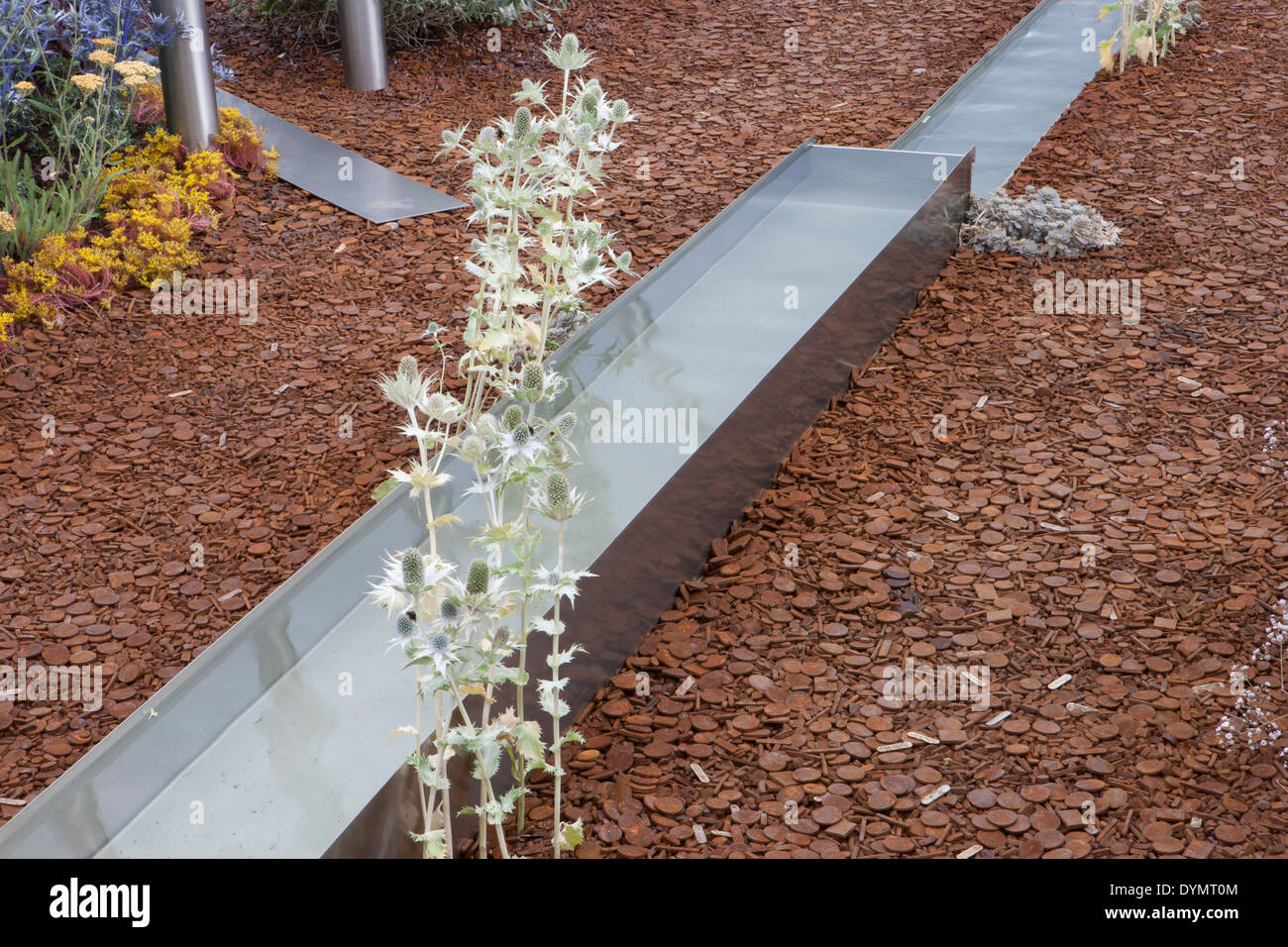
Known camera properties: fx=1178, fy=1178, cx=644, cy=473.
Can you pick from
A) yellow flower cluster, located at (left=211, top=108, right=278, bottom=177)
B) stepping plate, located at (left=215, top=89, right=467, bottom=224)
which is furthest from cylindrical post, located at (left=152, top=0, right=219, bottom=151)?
stepping plate, located at (left=215, top=89, right=467, bottom=224)

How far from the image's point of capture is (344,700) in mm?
2654

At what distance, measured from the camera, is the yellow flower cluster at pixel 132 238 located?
4.55 meters

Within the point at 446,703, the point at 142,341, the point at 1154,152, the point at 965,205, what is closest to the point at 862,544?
the point at 446,703

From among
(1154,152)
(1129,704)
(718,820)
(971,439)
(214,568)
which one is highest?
(1154,152)

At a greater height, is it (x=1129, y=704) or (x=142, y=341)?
(x=142, y=341)

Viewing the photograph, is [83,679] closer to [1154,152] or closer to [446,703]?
[446,703]

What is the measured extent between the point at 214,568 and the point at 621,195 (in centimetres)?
297

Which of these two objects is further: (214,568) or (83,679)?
(214,568)

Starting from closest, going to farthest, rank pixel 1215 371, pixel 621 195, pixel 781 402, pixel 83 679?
pixel 83 679, pixel 781 402, pixel 1215 371, pixel 621 195

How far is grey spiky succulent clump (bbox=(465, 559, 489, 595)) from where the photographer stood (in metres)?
1.98

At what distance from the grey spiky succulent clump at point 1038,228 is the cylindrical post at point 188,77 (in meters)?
3.50

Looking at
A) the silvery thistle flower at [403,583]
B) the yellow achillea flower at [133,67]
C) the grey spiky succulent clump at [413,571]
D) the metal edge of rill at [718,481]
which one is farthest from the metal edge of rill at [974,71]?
the grey spiky succulent clump at [413,571]

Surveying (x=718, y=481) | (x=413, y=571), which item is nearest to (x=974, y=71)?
(x=718, y=481)

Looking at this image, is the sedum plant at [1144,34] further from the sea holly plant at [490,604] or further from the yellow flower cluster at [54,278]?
the yellow flower cluster at [54,278]
